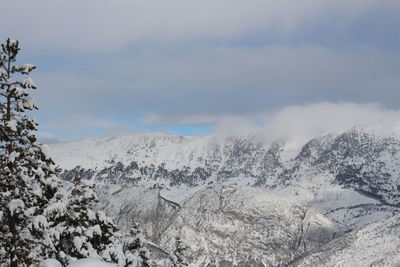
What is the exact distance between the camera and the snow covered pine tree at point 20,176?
844 inches

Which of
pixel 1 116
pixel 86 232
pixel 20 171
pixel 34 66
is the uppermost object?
pixel 34 66

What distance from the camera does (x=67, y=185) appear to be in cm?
2786

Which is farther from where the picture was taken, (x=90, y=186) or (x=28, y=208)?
(x=90, y=186)

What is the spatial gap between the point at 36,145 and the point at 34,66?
10.7 feet

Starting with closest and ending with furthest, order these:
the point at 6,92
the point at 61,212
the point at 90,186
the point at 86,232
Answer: the point at 6,92, the point at 61,212, the point at 86,232, the point at 90,186

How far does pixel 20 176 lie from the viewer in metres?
22.3

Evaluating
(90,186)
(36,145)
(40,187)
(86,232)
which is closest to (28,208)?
(40,187)

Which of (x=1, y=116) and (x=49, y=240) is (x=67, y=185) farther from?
(x=1, y=116)

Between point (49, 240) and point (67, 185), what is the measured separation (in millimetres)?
4759

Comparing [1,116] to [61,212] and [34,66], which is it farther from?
[61,212]

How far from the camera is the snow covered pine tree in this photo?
2144 centimetres

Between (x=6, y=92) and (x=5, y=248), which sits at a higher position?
(x=6, y=92)

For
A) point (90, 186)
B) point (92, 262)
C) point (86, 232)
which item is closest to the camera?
point (92, 262)

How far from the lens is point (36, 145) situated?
2259cm
